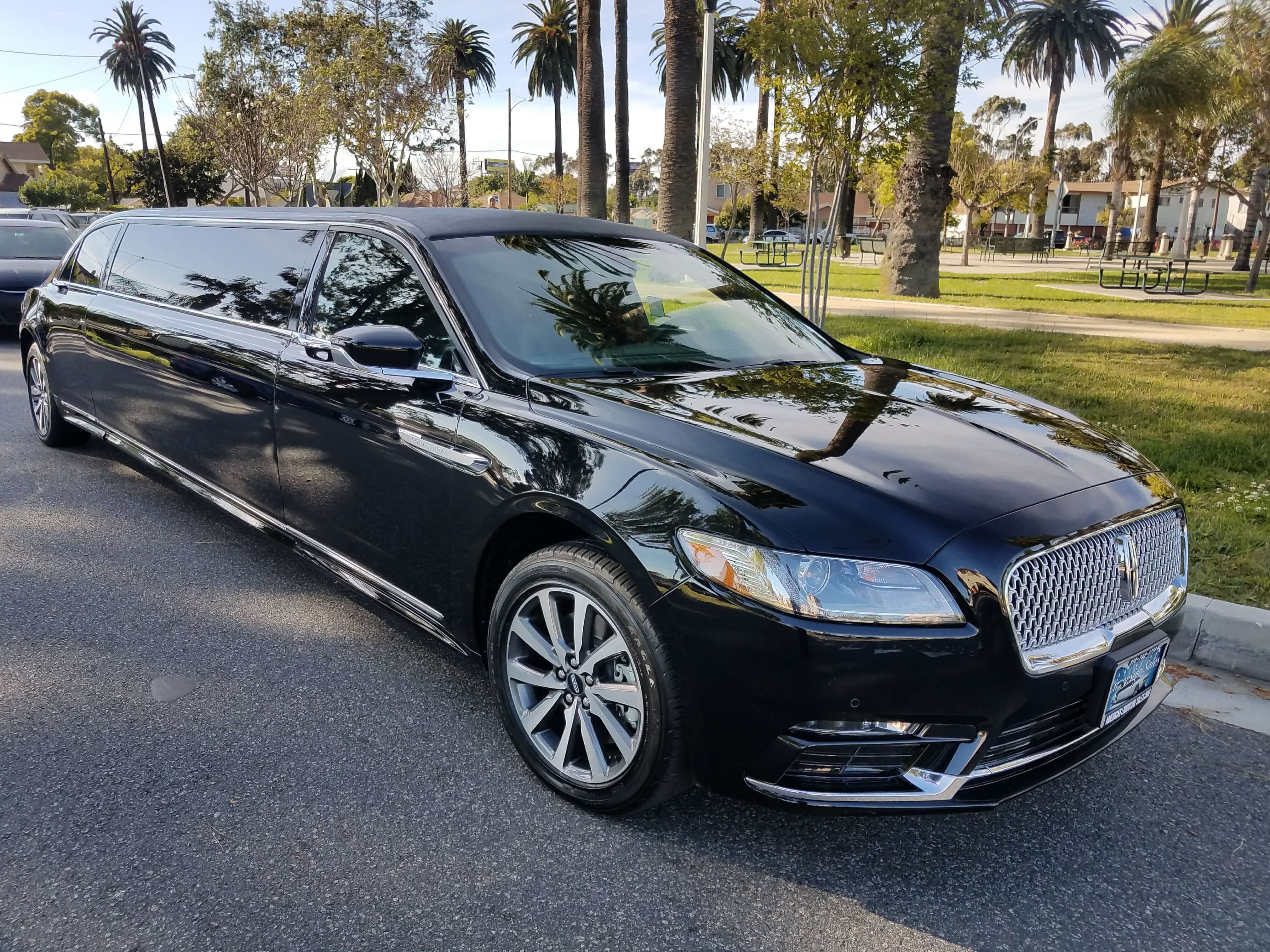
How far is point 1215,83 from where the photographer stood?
74.6ft

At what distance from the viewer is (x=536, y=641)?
2.64 meters

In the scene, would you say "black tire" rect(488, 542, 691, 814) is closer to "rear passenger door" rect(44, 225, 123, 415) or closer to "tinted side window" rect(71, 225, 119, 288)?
"rear passenger door" rect(44, 225, 123, 415)

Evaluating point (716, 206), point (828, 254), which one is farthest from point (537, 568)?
point (716, 206)

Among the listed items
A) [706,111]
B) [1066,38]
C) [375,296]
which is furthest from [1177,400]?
[1066,38]

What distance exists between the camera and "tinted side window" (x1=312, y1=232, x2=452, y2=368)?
3045mm

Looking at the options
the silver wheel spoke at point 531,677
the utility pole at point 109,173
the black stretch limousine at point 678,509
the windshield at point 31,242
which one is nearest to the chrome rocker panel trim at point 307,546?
the black stretch limousine at point 678,509

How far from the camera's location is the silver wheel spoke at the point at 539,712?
8.64 ft

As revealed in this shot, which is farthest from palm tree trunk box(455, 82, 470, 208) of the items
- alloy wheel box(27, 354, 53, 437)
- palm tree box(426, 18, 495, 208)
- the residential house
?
the residential house

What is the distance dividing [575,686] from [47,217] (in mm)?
20084

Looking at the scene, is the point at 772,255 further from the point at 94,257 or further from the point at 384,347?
the point at 384,347

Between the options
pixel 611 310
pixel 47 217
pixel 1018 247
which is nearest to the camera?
pixel 611 310

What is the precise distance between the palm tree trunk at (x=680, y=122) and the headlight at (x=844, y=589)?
11849 mm

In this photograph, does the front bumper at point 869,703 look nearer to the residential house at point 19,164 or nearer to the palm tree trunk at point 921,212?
the palm tree trunk at point 921,212

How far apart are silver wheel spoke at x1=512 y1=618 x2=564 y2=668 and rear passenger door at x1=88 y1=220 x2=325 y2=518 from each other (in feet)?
5.09
